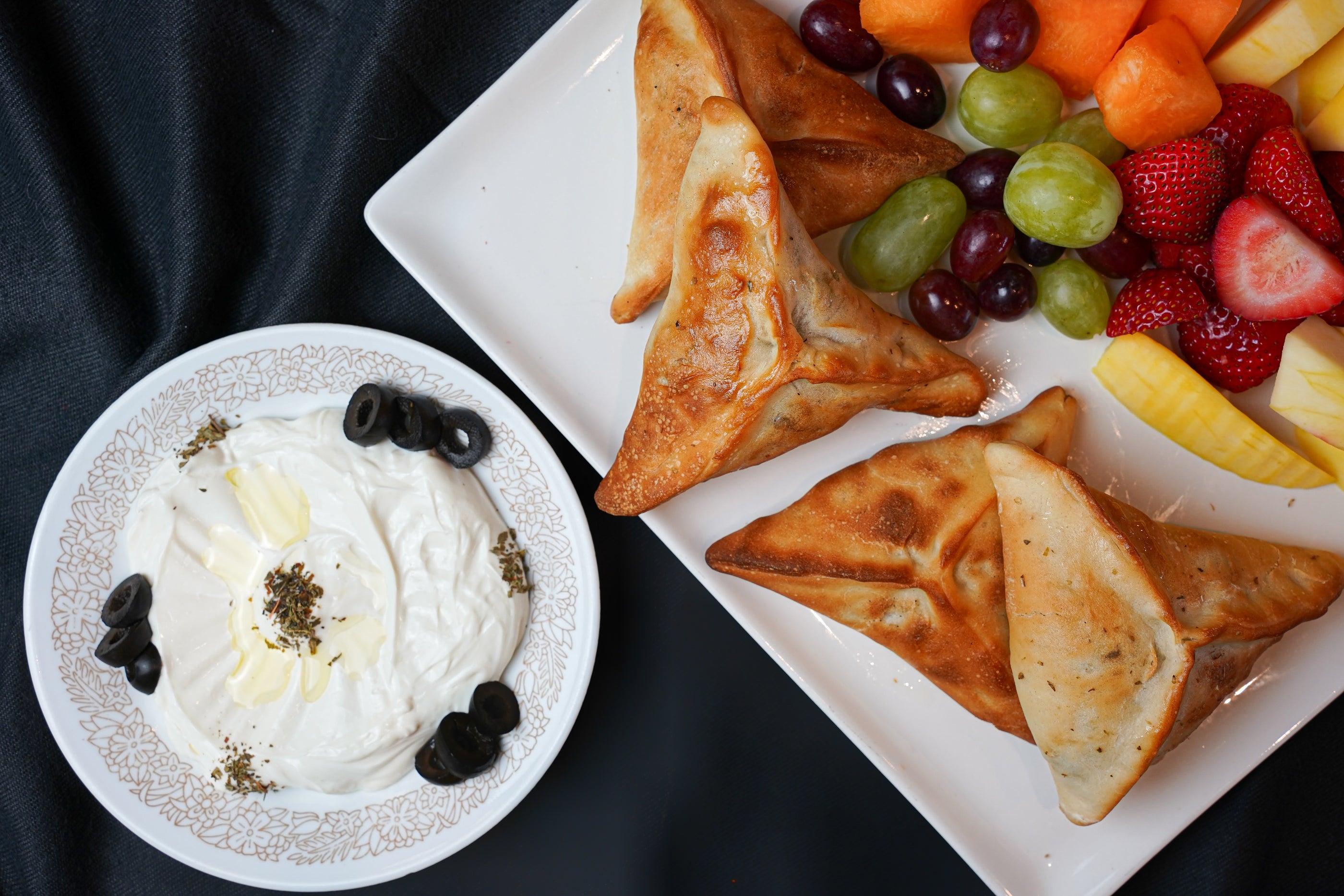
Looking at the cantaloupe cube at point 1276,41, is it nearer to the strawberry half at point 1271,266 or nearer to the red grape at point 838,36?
the strawberry half at point 1271,266

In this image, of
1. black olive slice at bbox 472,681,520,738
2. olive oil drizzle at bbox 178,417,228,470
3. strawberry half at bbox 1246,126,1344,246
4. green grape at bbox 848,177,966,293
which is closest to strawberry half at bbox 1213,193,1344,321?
strawberry half at bbox 1246,126,1344,246

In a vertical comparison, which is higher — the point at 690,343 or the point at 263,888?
the point at 690,343

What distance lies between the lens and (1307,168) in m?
1.38

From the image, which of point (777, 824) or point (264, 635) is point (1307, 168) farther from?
point (264, 635)

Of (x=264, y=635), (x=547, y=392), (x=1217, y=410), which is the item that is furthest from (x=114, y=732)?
(x=1217, y=410)

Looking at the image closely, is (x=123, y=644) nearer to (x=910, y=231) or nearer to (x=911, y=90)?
(x=910, y=231)

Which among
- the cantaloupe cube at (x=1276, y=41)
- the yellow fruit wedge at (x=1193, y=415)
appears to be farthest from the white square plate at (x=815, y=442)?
the cantaloupe cube at (x=1276, y=41)

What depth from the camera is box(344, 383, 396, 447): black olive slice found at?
61.3 inches

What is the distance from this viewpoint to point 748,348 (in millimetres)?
1384

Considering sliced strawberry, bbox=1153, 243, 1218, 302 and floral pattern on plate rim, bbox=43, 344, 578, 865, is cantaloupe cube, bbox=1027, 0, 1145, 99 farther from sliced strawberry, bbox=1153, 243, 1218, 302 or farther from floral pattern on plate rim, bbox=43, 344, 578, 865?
floral pattern on plate rim, bbox=43, 344, 578, 865

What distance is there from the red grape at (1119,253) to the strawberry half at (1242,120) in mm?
173

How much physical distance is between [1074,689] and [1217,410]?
0.57 meters

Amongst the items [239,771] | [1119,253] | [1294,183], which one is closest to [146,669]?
[239,771]

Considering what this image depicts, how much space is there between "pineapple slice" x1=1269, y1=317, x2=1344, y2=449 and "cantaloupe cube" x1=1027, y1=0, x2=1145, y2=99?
0.56 m
